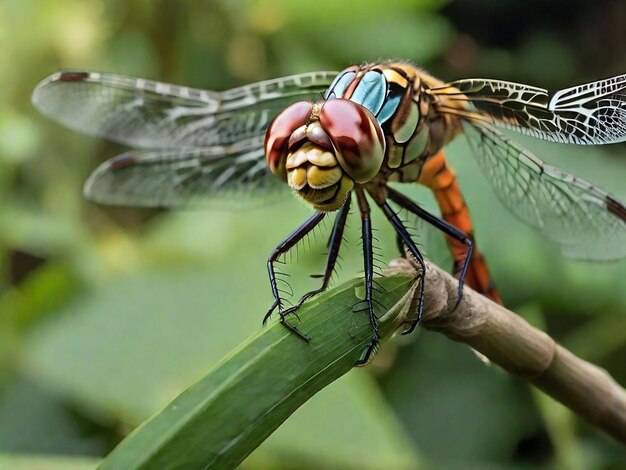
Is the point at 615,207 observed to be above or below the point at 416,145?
below

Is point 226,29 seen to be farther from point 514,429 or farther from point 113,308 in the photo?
point 514,429

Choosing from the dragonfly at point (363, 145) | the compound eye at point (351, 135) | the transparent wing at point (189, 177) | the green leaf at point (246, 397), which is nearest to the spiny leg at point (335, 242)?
the dragonfly at point (363, 145)

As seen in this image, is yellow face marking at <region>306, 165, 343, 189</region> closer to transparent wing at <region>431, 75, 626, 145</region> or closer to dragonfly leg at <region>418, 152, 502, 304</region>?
transparent wing at <region>431, 75, 626, 145</region>

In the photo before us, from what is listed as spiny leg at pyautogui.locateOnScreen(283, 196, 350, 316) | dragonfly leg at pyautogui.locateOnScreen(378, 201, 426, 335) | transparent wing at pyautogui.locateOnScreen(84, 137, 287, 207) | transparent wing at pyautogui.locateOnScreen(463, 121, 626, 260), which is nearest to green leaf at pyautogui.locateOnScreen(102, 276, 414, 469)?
dragonfly leg at pyautogui.locateOnScreen(378, 201, 426, 335)

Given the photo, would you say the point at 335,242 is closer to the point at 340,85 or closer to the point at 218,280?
the point at 340,85

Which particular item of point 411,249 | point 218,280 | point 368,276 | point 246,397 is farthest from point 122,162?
point 246,397

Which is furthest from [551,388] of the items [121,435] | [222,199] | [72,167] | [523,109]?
[72,167]
